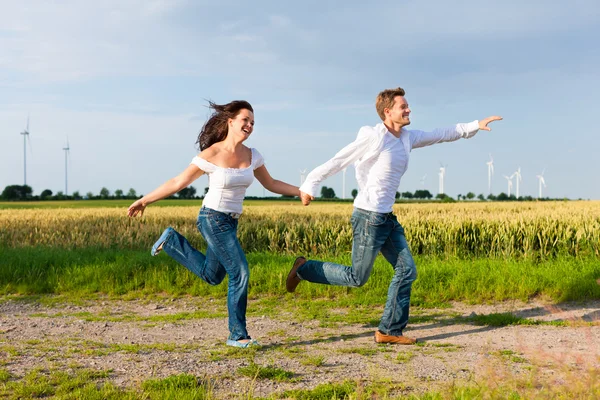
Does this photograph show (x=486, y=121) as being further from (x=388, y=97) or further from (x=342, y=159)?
(x=342, y=159)

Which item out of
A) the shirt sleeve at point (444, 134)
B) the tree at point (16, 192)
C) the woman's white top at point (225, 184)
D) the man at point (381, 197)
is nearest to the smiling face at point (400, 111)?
the man at point (381, 197)

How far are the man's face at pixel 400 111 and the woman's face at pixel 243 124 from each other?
155 centimetres

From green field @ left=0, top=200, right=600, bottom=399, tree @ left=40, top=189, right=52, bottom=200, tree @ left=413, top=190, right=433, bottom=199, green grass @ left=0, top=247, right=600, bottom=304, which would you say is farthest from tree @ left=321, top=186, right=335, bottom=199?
green grass @ left=0, top=247, right=600, bottom=304

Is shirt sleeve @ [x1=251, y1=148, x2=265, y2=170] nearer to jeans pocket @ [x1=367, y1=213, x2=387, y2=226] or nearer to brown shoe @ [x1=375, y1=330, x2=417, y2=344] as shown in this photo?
jeans pocket @ [x1=367, y1=213, x2=387, y2=226]

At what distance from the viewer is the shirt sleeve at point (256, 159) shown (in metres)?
6.57

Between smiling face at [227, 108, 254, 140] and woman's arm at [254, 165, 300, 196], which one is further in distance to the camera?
woman's arm at [254, 165, 300, 196]

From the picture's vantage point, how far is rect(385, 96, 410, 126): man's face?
21.0 feet

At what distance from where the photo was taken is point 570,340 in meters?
7.02

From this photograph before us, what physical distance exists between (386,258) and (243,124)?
2.25 meters

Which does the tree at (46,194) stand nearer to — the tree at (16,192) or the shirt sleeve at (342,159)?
the tree at (16,192)

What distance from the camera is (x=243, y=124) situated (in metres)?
6.31

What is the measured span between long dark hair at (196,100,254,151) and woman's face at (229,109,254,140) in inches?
2.5

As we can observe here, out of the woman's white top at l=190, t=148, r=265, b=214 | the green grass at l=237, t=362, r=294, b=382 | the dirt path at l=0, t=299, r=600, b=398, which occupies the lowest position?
the dirt path at l=0, t=299, r=600, b=398

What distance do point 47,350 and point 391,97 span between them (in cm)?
485
